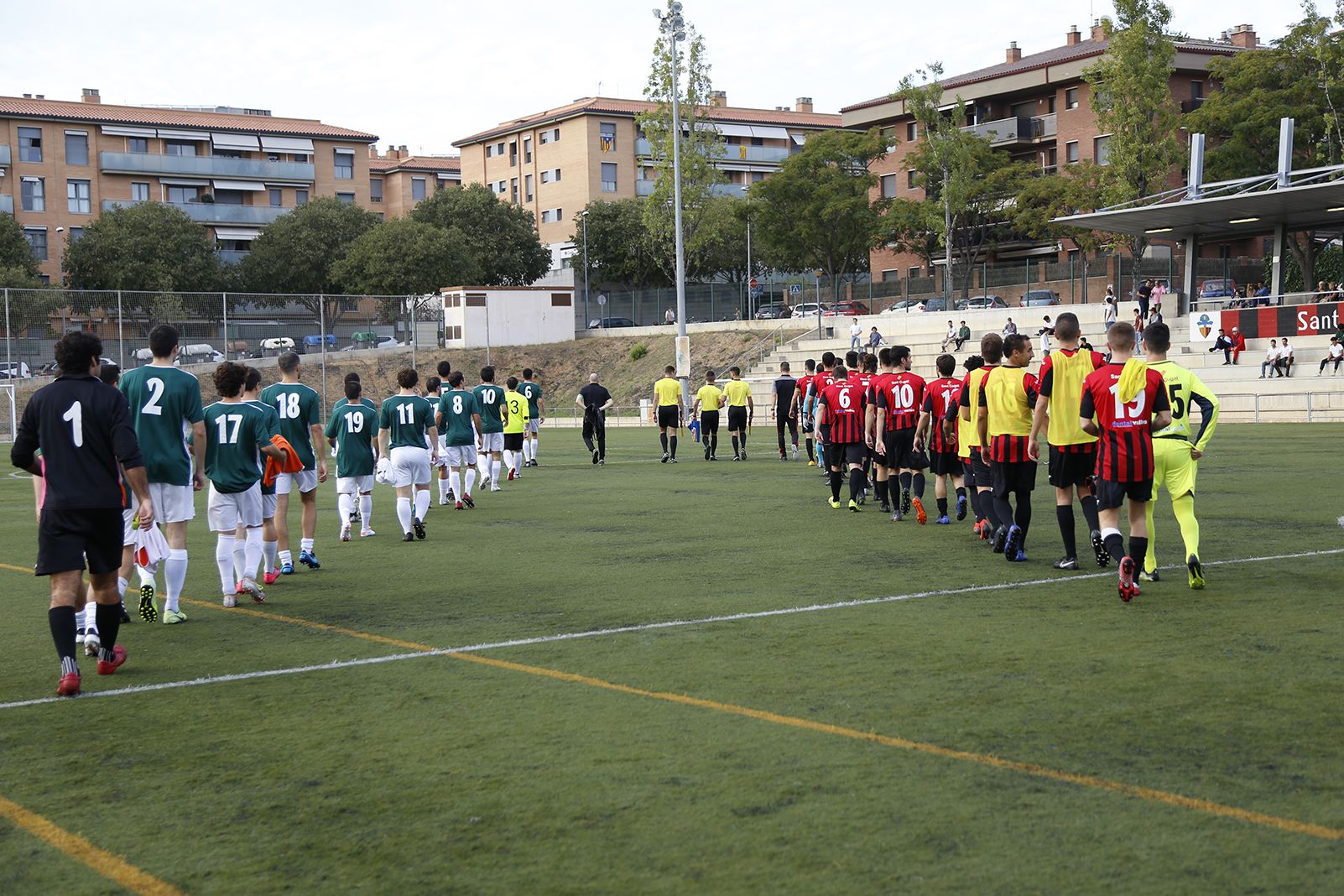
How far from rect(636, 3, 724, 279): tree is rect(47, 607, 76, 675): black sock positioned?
48628 mm

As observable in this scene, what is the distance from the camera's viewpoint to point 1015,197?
62719mm

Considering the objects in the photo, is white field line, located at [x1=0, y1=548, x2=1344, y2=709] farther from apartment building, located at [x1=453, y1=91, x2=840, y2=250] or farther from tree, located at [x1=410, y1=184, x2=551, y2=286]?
apartment building, located at [x1=453, y1=91, x2=840, y2=250]

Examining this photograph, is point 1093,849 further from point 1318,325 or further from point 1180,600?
point 1318,325

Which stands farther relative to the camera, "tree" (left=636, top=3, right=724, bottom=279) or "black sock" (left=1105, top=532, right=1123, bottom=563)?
"tree" (left=636, top=3, right=724, bottom=279)

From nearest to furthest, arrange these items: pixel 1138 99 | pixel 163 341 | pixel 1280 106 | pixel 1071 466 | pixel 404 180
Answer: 1. pixel 163 341
2. pixel 1071 466
3. pixel 1138 99
4. pixel 1280 106
5. pixel 404 180

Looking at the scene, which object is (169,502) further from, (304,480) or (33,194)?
(33,194)

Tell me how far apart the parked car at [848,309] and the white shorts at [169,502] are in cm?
5328

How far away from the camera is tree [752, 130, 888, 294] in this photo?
68.1m

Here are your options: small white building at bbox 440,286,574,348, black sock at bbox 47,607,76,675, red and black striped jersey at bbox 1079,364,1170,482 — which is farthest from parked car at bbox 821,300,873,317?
black sock at bbox 47,607,76,675

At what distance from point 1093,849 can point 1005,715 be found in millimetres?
1744

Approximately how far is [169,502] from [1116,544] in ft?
21.8

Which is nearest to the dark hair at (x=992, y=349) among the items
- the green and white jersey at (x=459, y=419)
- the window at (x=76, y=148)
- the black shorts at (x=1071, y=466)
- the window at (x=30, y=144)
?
the black shorts at (x=1071, y=466)

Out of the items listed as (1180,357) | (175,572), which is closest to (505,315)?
(1180,357)

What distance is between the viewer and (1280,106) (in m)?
57.6
